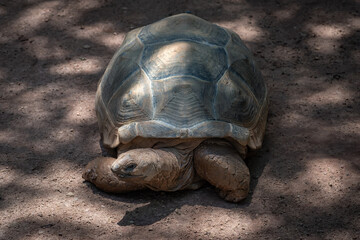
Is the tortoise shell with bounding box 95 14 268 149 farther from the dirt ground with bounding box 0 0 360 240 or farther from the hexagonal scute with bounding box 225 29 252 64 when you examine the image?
the dirt ground with bounding box 0 0 360 240

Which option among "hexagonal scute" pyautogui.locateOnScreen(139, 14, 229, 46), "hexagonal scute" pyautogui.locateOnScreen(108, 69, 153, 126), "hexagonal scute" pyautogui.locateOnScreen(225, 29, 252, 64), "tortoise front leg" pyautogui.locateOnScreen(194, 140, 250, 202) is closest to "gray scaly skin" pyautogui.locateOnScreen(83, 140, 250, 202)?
"tortoise front leg" pyautogui.locateOnScreen(194, 140, 250, 202)

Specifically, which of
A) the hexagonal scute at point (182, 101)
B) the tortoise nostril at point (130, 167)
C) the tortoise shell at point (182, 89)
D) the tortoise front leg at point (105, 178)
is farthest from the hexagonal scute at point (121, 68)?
the tortoise nostril at point (130, 167)

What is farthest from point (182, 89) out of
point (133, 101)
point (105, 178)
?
point (105, 178)

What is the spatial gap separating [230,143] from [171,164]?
51cm

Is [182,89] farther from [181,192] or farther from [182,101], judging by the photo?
[181,192]

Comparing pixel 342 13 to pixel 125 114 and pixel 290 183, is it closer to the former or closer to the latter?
pixel 290 183

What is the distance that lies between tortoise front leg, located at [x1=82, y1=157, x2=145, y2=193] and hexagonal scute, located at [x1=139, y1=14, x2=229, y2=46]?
1028 mm

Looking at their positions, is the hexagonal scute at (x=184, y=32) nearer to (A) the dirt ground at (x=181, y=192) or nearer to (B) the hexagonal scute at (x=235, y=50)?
(B) the hexagonal scute at (x=235, y=50)

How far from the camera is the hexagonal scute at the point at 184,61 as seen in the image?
406cm

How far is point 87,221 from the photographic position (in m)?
3.74

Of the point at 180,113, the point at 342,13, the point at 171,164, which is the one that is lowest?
the point at 342,13

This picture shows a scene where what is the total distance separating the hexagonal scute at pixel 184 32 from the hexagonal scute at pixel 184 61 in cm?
8

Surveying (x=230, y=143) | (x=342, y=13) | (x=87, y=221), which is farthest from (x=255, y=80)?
(x=342, y=13)

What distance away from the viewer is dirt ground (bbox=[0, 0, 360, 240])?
3.73m
